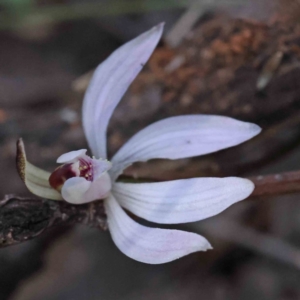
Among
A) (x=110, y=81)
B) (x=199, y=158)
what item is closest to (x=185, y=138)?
(x=110, y=81)

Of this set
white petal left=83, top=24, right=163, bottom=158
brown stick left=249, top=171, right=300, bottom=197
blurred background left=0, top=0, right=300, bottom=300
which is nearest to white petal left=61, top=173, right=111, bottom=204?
white petal left=83, top=24, right=163, bottom=158

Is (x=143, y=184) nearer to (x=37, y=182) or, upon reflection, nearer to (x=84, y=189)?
(x=84, y=189)

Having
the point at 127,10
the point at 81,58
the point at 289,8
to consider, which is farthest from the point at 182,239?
the point at 81,58

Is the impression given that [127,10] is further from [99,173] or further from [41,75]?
[99,173]

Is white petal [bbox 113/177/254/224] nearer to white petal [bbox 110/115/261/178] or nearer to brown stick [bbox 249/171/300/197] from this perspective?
white petal [bbox 110/115/261/178]

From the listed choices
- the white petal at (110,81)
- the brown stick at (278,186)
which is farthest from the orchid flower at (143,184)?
the brown stick at (278,186)

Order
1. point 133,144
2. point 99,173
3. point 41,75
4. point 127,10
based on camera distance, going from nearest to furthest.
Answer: point 99,173
point 133,144
point 127,10
point 41,75

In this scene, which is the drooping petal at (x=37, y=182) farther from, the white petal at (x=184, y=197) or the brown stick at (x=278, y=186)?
the brown stick at (x=278, y=186)
